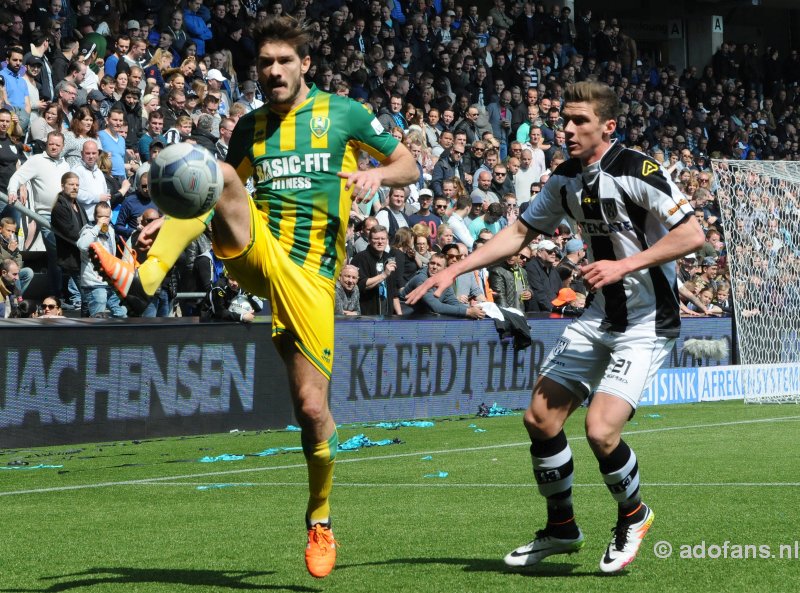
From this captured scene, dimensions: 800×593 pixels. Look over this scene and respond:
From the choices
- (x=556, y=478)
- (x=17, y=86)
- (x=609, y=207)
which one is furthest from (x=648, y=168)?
(x=17, y=86)

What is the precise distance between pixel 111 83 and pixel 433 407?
6043 millimetres

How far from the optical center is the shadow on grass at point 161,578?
571 cm

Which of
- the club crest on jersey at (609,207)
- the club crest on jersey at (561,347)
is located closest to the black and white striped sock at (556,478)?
the club crest on jersey at (561,347)

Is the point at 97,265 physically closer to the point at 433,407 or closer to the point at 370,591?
the point at 370,591

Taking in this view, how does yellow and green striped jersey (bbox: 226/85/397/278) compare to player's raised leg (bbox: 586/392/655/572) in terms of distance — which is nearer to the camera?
player's raised leg (bbox: 586/392/655/572)

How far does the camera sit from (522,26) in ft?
96.9

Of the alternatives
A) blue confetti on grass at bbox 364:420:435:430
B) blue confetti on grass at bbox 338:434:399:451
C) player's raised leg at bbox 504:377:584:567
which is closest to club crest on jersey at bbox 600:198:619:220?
player's raised leg at bbox 504:377:584:567

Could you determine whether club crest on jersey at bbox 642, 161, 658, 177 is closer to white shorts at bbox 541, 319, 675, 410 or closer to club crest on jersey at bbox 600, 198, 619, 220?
club crest on jersey at bbox 600, 198, 619, 220

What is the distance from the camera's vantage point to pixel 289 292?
20.1ft

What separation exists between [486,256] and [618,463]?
1234 millimetres

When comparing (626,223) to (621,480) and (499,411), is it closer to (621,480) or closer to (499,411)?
(621,480)

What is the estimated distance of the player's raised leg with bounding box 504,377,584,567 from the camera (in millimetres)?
6262

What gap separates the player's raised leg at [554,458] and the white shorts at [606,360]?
0.07m

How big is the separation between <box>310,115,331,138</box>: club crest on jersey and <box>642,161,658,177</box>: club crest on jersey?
1581 mm
